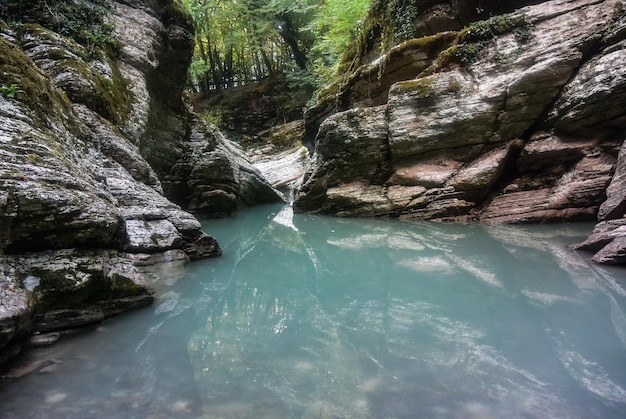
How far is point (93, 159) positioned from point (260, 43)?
2342 centimetres

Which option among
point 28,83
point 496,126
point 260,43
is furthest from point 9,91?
point 260,43

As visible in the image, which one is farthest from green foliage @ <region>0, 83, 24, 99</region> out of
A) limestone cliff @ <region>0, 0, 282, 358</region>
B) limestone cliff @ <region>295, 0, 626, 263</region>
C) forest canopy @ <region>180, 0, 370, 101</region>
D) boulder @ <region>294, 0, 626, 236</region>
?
forest canopy @ <region>180, 0, 370, 101</region>

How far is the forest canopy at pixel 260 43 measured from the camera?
2177 centimetres

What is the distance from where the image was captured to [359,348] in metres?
3.01

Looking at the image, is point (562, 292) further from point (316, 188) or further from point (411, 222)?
point (316, 188)

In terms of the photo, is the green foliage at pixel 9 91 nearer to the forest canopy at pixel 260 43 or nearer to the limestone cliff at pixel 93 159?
the limestone cliff at pixel 93 159

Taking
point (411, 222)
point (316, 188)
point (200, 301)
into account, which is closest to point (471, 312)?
point (200, 301)

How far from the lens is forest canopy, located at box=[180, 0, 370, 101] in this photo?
21766 mm

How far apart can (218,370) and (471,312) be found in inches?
101

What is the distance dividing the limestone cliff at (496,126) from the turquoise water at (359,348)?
2.71 metres

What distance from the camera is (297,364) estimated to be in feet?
9.00

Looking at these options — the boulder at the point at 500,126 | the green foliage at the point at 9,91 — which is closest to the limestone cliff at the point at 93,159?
the green foliage at the point at 9,91

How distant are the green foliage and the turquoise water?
269cm

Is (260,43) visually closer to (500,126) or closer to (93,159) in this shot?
(500,126)
